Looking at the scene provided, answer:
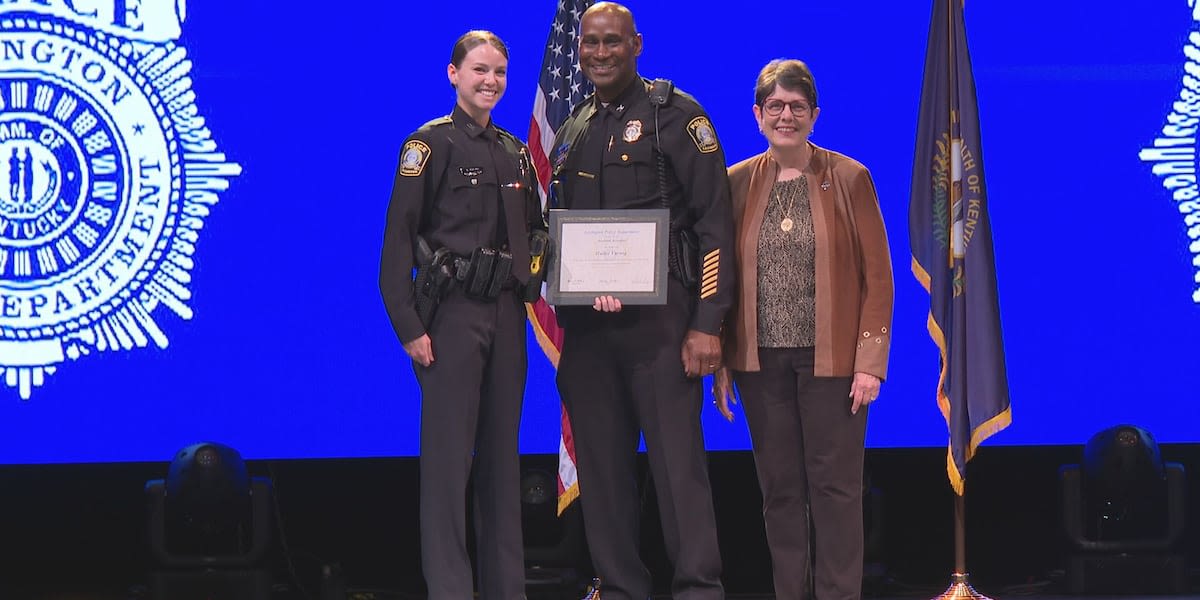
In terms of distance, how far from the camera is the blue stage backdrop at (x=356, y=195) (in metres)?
5.26

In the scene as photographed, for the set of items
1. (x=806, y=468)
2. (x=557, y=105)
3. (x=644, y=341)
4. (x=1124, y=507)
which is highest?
(x=557, y=105)

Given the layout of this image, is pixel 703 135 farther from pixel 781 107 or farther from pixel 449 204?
pixel 449 204

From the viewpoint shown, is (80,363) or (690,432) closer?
(690,432)

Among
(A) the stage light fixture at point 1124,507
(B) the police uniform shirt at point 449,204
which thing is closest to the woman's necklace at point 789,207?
(B) the police uniform shirt at point 449,204

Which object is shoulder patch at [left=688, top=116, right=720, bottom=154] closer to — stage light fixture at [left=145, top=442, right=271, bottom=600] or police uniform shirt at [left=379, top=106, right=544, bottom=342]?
police uniform shirt at [left=379, top=106, right=544, bottom=342]

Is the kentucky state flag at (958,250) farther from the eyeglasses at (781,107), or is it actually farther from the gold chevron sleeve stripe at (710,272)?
the gold chevron sleeve stripe at (710,272)

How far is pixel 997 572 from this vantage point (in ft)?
18.6

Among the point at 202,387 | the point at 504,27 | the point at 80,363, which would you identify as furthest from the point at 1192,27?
the point at 80,363

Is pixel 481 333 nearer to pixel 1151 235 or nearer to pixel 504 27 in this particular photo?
pixel 504 27

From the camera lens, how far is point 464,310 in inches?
152

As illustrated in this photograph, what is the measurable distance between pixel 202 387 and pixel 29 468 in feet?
2.76

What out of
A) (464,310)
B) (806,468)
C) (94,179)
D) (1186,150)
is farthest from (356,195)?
(1186,150)

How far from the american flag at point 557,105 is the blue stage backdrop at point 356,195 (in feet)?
1.19

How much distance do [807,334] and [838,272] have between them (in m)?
0.20
